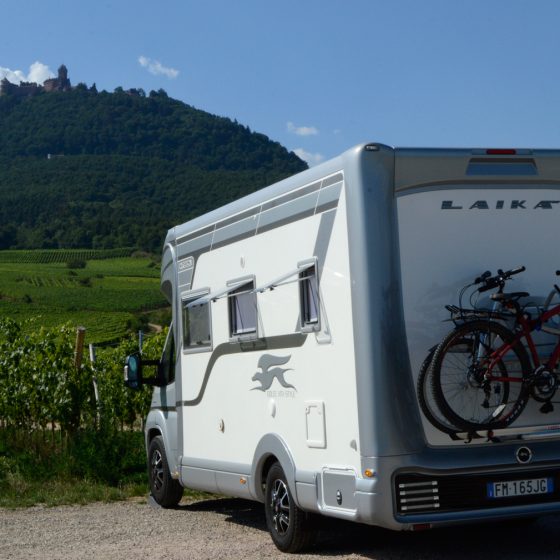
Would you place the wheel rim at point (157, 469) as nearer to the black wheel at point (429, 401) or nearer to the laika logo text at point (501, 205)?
the black wheel at point (429, 401)

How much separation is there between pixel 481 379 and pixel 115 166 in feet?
449

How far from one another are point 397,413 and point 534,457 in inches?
39.3

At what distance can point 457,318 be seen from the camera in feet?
21.4

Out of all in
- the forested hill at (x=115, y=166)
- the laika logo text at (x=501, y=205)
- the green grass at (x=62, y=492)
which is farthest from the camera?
the forested hill at (x=115, y=166)

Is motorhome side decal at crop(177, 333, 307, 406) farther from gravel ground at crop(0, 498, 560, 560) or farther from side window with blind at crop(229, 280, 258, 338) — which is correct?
gravel ground at crop(0, 498, 560, 560)

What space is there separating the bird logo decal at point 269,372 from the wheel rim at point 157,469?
2.74 metres

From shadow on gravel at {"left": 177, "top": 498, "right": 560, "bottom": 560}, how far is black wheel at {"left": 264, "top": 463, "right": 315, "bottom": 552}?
126mm

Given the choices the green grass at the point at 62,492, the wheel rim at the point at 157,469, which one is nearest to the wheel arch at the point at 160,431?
the wheel rim at the point at 157,469

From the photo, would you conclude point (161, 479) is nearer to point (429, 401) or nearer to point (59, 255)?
point (429, 401)

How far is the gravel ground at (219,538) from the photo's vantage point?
24.8ft

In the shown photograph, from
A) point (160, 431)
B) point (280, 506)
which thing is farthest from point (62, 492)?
point (280, 506)

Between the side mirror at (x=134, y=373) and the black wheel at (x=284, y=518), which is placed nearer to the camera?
the black wheel at (x=284, y=518)

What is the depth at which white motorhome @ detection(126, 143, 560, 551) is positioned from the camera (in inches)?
252

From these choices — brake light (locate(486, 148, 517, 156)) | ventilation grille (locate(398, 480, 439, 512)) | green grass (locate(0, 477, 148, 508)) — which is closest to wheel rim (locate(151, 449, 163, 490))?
green grass (locate(0, 477, 148, 508))
